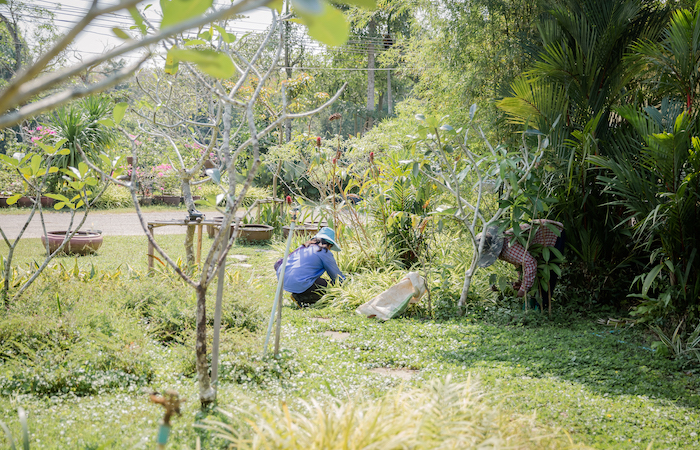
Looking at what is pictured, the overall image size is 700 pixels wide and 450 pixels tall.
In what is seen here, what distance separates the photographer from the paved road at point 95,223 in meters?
8.70

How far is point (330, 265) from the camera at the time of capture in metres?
5.34

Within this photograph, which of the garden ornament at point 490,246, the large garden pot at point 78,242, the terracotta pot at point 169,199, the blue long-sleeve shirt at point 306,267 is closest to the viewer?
the garden ornament at point 490,246

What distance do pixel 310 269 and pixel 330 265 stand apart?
0.25 m

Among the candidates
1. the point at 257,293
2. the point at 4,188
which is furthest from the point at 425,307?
the point at 4,188

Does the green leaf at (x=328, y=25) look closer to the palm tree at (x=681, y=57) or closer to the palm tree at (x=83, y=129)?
the palm tree at (x=681, y=57)

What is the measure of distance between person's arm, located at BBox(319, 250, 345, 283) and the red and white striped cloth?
181 centimetres

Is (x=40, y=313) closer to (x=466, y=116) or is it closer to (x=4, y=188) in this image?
(x=466, y=116)

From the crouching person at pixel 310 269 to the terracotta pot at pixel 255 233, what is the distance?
3.41 metres

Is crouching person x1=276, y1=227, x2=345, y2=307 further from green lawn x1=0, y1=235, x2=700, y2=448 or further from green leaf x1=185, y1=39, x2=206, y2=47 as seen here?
green leaf x1=185, y1=39, x2=206, y2=47

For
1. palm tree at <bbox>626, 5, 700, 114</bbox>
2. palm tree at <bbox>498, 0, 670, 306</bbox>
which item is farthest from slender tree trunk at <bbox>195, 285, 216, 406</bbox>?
palm tree at <bbox>626, 5, 700, 114</bbox>

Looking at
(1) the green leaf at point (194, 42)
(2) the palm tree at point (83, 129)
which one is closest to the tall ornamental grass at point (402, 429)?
(1) the green leaf at point (194, 42)

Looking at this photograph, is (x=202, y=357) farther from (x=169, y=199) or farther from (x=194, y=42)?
(x=169, y=199)

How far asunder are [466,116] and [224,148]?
4880 millimetres

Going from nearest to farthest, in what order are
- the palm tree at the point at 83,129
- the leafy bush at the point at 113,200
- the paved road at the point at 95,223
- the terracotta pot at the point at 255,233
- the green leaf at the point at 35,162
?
the green leaf at the point at 35,162
the terracotta pot at the point at 255,233
the paved road at the point at 95,223
the palm tree at the point at 83,129
the leafy bush at the point at 113,200
